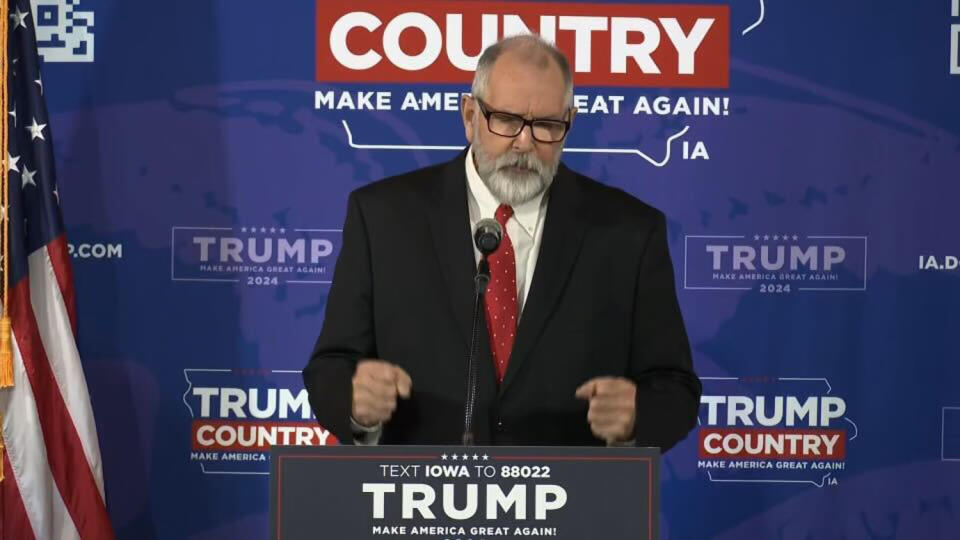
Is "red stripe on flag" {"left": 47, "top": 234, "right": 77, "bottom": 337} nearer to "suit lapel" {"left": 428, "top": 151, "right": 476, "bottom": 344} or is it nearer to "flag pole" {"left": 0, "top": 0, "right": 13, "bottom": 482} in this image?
"flag pole" {"left": 0, "top": 0, "right": 13, "bottom": 482}

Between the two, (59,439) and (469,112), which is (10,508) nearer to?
(59,439)

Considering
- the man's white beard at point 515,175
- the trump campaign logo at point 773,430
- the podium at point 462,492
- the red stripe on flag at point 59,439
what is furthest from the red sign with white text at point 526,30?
the podium at point 462,492

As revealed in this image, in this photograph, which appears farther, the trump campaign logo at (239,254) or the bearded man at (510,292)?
the trump campaign logo at (239,254)

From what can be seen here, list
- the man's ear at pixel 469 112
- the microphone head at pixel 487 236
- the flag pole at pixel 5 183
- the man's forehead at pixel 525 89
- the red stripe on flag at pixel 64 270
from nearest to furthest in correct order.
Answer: the microphone head at pixel 487 236 < the man's forehead at pixel 525 89 < the man's ear at pixel 469 112 < the flag pole at pixel 5 183 < the red stripe on flag at pixel 64 270

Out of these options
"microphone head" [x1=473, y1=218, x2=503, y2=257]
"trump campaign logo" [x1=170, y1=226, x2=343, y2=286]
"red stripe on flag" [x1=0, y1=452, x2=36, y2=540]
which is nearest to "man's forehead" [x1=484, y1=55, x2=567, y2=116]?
"microphone head" [x1=473, y1=218, x2=503, y2=257]

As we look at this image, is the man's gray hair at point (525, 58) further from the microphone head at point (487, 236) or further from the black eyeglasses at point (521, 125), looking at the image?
the microphone head at point (487, 236)

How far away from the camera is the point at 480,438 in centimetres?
212

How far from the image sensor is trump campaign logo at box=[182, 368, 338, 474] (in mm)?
3648

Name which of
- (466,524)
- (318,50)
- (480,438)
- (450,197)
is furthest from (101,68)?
(466,524)

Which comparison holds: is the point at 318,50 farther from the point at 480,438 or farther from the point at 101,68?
the point at 480,438

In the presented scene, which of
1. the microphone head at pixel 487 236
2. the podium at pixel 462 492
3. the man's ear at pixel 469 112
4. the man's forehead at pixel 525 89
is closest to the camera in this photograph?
the podium at pixel 462 492

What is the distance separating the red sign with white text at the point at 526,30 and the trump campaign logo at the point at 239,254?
539 millimetres

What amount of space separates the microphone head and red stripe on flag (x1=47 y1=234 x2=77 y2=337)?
2020mm

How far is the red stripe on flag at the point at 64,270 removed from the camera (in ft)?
10.8
